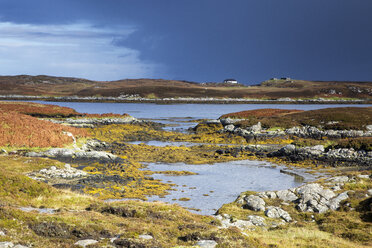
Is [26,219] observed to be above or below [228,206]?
above

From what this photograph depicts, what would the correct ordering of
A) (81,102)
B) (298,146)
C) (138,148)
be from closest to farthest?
(298,146) → (138,148) → (81,102)

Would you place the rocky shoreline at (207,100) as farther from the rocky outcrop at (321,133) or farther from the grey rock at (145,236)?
the grey rock at (145,236)

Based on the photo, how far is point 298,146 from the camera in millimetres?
41750

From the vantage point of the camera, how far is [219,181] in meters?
30.1

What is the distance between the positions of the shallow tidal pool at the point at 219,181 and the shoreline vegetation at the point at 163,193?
50.7 inches

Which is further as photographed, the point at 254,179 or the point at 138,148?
the point at 138,148

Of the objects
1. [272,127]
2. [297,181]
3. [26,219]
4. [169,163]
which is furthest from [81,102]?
[26,219]

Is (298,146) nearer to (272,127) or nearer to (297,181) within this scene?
(297,181)

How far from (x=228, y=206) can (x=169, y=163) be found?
17463 mm

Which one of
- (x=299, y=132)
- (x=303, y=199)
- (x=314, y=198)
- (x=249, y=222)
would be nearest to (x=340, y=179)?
(x=314, y=198)

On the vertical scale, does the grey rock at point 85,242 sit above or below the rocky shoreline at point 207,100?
below

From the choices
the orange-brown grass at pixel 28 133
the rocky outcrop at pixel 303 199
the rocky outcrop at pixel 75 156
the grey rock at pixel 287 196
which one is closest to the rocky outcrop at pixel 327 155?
the rocky outcrop at pixel 303 199

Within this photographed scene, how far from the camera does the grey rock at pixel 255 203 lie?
20.5 metres

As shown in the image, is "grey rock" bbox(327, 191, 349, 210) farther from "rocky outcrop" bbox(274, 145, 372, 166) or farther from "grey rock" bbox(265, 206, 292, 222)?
"rocky outcrop" bbox(274, 145, 372, 166)
